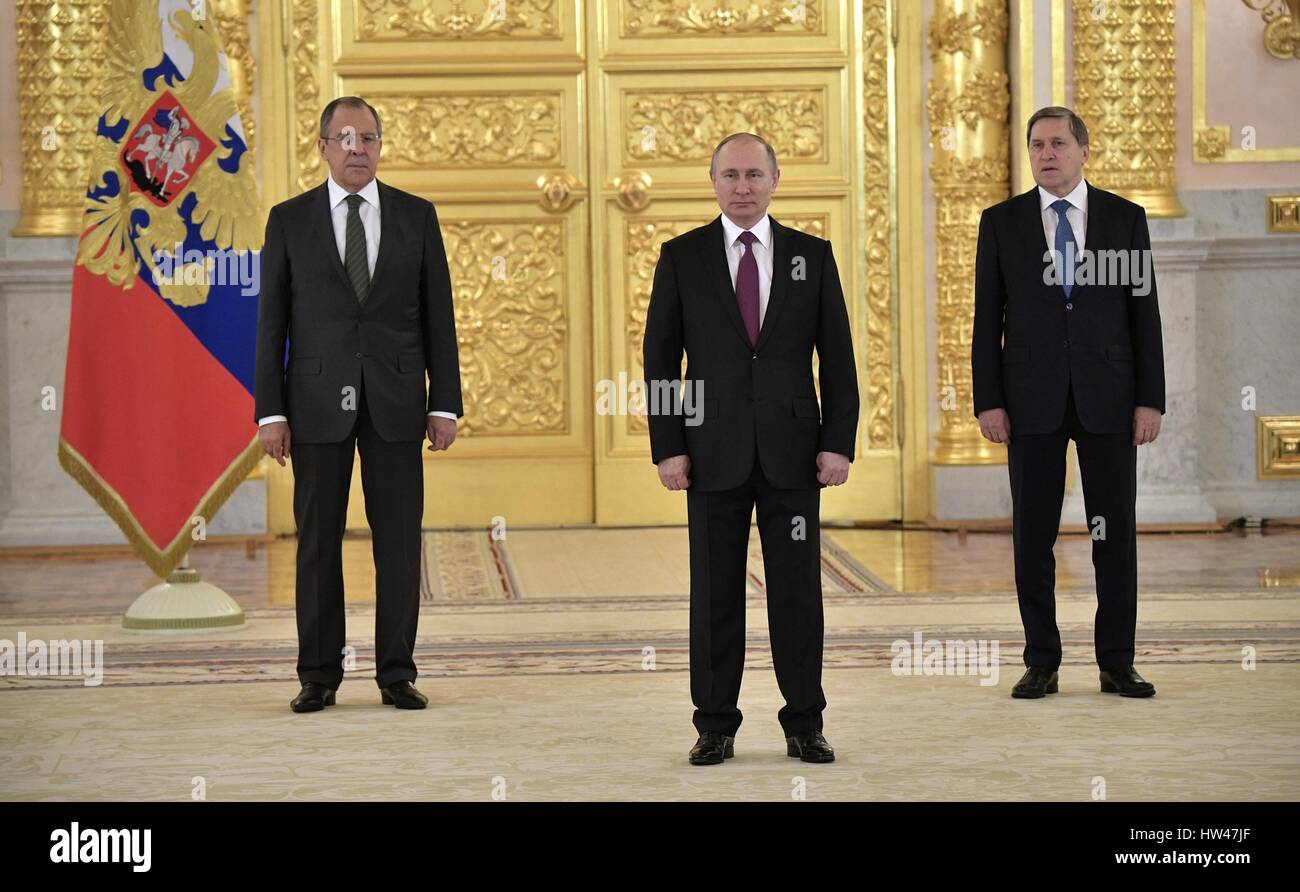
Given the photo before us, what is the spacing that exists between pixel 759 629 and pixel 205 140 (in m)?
2.44

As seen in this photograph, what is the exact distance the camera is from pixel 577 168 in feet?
27.5

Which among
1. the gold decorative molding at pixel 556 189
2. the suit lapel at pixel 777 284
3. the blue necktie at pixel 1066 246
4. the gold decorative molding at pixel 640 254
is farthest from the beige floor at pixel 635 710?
the gold decorative molding at pixel 556 189

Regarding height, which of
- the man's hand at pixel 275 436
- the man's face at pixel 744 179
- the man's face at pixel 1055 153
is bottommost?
the man's hand at pixel 275 436

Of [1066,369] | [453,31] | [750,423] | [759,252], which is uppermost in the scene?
[453,31]

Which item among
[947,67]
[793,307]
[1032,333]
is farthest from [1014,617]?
[947,67]

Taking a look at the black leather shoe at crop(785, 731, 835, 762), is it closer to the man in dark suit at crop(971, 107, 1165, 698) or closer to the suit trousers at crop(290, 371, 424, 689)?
the man in dark suit at crop(971, 107, 1165, 698)

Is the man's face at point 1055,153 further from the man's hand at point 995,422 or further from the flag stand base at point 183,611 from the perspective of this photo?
the flag stand base at point 183,611

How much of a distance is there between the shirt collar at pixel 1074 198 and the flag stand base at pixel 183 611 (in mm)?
2958

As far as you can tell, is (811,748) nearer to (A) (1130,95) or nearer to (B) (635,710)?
(B) (635,710)

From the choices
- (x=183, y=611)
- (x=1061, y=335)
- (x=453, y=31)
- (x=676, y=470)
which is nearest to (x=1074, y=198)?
(x=1061, y=335)

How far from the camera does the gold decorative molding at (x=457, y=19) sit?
8.28 m

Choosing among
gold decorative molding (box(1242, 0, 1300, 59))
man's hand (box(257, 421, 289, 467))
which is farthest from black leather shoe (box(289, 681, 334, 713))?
gold decorative molding (box(1242, 0, 1300, 59))

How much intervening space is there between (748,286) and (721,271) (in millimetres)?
67

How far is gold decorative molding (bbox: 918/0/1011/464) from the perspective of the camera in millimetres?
8250
